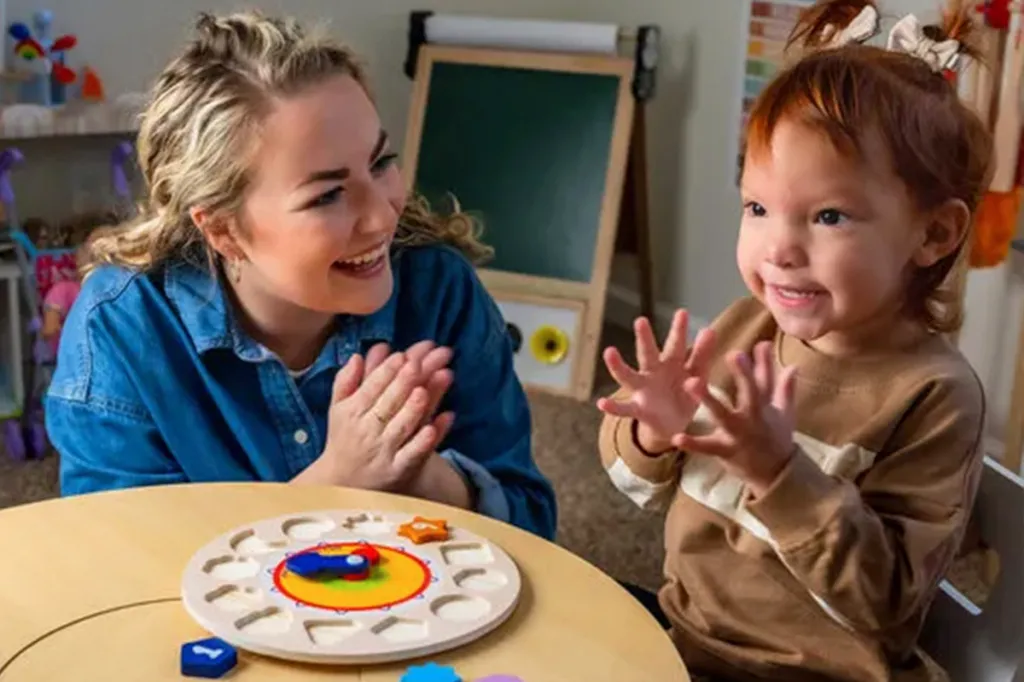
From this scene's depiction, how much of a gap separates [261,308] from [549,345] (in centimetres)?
167

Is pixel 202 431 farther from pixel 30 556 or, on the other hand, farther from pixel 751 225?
pixel 751 225

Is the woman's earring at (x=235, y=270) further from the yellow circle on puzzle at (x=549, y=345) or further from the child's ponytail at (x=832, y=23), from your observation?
the yellow circle on puzzle at (x=549, y=345)

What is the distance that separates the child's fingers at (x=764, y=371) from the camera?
2.96 ft

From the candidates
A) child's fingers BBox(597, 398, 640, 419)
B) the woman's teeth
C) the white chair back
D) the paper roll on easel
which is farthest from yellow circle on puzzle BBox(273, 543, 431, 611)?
the paper roll on easel

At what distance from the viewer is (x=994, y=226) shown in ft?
6.68

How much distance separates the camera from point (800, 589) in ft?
3.52

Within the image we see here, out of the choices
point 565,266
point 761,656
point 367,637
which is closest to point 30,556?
point 367,637

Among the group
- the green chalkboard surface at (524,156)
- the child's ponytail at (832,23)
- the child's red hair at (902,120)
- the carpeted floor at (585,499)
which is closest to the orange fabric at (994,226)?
the carpeted floor at (585,499)

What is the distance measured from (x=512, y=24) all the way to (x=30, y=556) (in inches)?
88.9

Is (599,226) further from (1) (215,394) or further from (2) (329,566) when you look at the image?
(2) (329,566)

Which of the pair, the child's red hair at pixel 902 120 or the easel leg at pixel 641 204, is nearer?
the child's red hair at pixel 902 120

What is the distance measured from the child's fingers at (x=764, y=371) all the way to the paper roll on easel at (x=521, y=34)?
2131 millimetres

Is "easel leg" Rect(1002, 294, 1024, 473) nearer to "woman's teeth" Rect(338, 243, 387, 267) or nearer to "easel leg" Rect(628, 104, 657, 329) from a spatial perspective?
"easel leg" Rect(628, 104, 657, 329)

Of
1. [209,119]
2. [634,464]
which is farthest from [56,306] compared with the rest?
[634,464]
